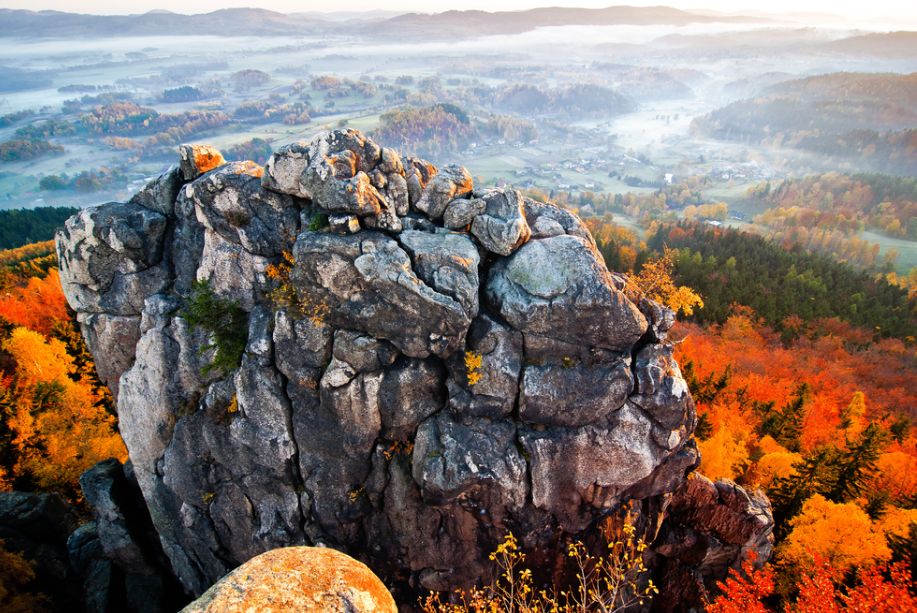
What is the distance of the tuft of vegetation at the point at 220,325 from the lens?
849 inches

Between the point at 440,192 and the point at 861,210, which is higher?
the point at 440,192

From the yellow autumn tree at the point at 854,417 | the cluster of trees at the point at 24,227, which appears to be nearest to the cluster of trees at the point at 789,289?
the yellow autumn tree at the point at 854,417

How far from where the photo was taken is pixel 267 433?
68.6 feet

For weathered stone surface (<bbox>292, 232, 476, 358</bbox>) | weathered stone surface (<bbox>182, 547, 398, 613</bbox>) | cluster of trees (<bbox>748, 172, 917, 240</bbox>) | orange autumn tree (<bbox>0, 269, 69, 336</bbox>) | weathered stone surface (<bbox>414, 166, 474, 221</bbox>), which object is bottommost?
cluster of trees (<bbox>748, 172, 917, 240</bbox>)

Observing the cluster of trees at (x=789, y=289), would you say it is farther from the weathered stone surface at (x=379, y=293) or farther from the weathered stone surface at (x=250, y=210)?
the weathered stone surface at (x=250, y=210)

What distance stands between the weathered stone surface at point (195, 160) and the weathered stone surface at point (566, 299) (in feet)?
53.5

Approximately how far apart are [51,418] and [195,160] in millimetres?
28768

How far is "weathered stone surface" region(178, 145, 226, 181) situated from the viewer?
900 inches

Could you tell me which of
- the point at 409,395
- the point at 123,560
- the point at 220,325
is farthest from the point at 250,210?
the point at 123,560

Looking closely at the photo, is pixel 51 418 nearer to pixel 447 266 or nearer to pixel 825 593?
pixel 447 266

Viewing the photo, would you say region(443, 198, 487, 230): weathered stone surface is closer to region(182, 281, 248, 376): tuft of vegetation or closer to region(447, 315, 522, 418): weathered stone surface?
region(447, 315, 522, 418): weathered stone surface

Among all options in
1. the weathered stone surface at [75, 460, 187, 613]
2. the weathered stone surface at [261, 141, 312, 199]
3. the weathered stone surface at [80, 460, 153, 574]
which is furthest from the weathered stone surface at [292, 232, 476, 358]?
the weathered stone surface at [75, 460, 187, 613]

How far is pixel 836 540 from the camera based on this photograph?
25141mm

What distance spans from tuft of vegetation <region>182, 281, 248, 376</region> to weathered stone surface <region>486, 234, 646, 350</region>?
483 inches
